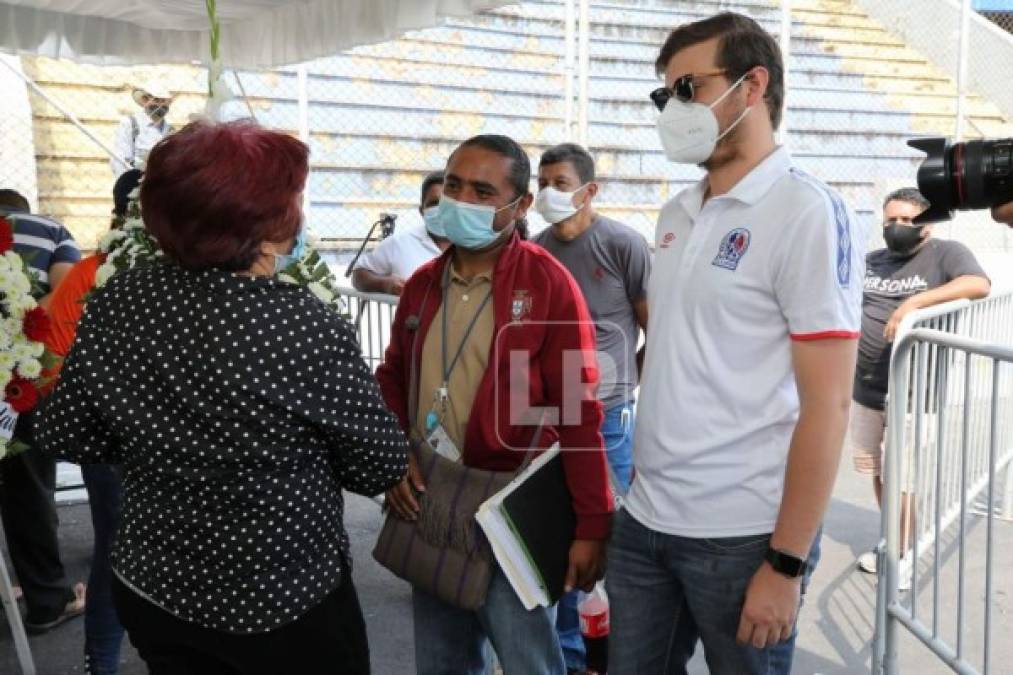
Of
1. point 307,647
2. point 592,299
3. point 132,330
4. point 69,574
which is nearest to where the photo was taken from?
point 132,330

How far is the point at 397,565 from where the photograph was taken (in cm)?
220

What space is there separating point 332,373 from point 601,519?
2.79ft

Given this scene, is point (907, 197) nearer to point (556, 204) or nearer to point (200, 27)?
point (556, 204)

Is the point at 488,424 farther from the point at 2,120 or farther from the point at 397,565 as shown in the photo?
the point at 2,120

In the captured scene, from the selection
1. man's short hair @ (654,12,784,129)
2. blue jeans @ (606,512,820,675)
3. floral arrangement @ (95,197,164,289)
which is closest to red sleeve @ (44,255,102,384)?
floral arrangement @ (95,197,164,289)

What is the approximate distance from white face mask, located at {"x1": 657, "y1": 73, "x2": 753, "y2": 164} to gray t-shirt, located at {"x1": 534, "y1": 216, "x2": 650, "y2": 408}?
1.85 meters

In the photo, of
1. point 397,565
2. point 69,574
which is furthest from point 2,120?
point 397,565

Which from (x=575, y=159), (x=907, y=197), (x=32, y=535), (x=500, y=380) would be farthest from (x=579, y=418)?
(x=907, y=197)

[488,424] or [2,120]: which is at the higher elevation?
[2,120]

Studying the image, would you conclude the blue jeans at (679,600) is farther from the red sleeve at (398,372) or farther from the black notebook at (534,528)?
the red sleeve at (398,372)

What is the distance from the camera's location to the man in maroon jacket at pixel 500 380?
211cm

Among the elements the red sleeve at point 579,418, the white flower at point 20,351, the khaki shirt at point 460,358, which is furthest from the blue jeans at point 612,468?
the white flower at point 20,351

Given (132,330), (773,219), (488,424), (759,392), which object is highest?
(773,219)

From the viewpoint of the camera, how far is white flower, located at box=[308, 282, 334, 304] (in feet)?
6.97
